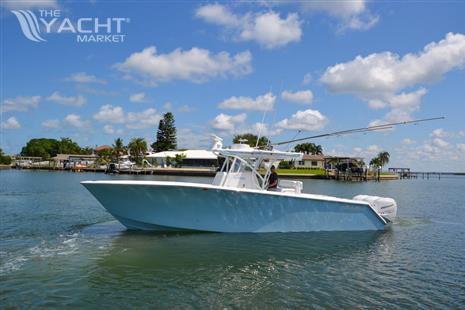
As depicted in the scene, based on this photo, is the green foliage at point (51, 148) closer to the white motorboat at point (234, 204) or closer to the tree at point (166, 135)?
the tree at point (166, 135)

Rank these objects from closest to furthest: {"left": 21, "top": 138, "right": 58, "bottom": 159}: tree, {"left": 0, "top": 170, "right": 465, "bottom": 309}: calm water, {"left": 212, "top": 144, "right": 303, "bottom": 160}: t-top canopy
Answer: {"left": 0, "top": 170, "right": 465, "bottom": 309}: calm water, {"left": 212, "top": 144, "right": 303, "bottom": 160}: t-top canopy, {"left": 21, "top": 138, "right": 58, "bottom": 159}: tree

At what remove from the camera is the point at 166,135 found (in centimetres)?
11194

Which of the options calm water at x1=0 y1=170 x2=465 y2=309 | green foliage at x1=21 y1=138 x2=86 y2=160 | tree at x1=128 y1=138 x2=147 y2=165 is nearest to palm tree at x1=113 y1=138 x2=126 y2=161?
tree at x1=128 y1=138 x2=147 y2=165

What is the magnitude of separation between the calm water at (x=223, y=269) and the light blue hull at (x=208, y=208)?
1.25ft

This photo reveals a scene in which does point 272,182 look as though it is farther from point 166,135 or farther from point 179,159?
point 166,135

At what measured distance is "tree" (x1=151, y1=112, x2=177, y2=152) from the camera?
111438 mm

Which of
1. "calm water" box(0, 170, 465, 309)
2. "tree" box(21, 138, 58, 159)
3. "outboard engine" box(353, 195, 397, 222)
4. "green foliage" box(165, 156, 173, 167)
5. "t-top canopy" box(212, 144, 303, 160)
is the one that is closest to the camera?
"calm water" box(0, 170, 465, 309)

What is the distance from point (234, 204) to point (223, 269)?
3596mm

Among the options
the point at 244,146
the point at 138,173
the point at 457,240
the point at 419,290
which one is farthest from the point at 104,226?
the point at 138,173

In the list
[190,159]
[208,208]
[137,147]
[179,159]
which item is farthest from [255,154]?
[137,147]

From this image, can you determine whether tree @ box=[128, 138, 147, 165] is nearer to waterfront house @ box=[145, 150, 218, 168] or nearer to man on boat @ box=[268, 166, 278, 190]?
waterfront house @ box=[145, 150, 218, 168]

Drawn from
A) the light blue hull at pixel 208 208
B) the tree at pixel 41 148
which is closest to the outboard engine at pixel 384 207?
the light blue hull at pixel 208 208

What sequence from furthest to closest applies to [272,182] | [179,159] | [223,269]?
1. [179,159]
2. [272,182]
3. [223,269]

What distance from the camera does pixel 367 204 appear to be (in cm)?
1582
